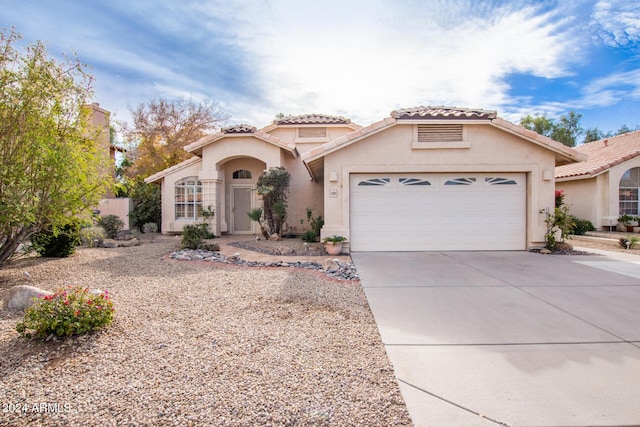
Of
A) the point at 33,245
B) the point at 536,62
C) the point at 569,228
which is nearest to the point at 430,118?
the point at 569,228

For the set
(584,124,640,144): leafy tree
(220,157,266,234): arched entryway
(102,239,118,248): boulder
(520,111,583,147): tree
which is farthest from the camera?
(584,124,640,144): leafy tree

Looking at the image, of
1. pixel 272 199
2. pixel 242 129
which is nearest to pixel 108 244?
pixel 272 199

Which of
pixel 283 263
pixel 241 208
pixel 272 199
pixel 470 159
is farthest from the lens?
pixel 241 208

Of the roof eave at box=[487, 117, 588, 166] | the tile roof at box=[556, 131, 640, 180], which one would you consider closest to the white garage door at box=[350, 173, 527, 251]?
the roof eave at box=[487, 117, 588, 166]

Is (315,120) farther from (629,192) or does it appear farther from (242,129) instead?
(629,192)

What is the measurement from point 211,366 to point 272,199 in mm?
9737

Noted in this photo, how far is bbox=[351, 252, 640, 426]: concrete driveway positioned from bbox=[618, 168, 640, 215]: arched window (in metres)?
11.3

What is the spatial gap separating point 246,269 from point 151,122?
20.0 m

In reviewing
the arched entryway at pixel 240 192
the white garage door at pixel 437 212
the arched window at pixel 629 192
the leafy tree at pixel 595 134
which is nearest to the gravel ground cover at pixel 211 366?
the white garage door at pixel 437 212

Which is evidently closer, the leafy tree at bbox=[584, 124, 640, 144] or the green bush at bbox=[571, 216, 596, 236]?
the green bush at bbox=[571, 216, 596, 236]

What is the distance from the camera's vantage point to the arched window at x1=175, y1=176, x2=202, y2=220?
49.4 ft

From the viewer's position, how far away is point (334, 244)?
10125mm

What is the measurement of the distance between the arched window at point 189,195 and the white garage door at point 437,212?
7.75m

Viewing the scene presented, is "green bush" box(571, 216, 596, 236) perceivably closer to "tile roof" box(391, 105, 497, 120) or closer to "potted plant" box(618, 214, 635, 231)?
"potted plant" box(618, 214, 635, 231)
